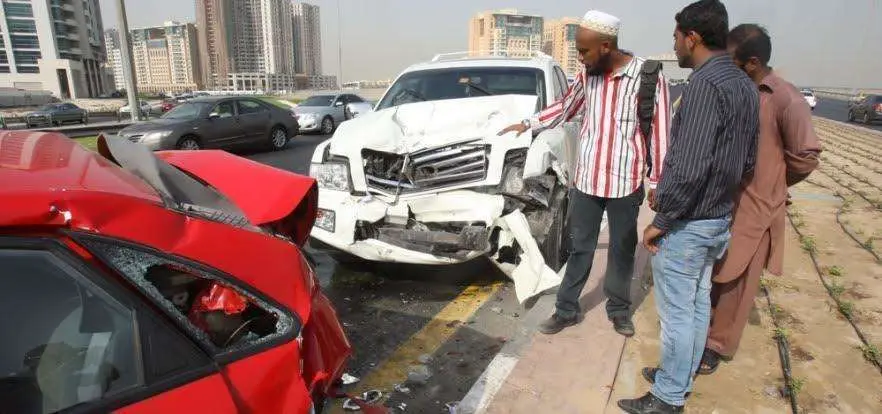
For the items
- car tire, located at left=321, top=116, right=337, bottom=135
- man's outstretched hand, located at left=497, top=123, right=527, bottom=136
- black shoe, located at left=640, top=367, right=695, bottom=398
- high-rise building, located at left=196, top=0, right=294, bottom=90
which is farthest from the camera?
high-rise building, located at left=196, top=0, right=294, bottom=90

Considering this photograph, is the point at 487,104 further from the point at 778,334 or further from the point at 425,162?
the point at 778,334

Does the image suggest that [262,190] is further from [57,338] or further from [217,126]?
[217,126]

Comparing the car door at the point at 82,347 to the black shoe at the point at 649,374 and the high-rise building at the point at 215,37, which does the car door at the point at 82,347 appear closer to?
the black shoe at the point at 649,374

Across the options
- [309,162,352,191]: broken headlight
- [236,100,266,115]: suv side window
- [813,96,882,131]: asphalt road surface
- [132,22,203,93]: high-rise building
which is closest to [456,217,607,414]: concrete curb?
[309,162,352,191]: broken headlight

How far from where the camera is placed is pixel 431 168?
417cm

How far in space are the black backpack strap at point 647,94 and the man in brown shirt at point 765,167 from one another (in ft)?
1.25

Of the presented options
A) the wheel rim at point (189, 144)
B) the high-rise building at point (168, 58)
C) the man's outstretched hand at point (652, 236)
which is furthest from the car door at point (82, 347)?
the high-rise building at point (168, 58)

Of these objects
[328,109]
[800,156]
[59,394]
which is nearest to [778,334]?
[800,156]

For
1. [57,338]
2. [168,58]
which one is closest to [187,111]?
[57,338]

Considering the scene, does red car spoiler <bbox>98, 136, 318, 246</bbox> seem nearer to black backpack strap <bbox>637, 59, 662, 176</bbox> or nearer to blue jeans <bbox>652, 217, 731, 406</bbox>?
blue jeans <bbox>652, 217, 731, 406</bbox>

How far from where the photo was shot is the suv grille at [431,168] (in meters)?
4.03

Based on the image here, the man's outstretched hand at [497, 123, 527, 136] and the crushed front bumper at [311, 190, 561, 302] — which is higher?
the man's outstretched hand at [497, 123, 527, 136]

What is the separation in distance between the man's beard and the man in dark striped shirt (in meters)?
0.57

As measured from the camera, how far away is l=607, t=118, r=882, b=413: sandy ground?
2.71 m
